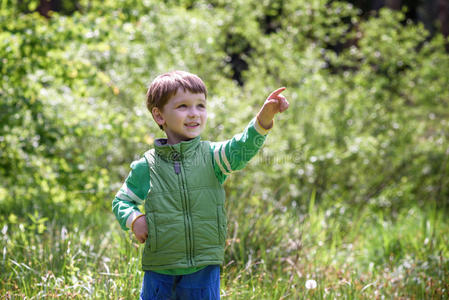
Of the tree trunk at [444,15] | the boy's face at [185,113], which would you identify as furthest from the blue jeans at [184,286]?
the tree trunk at [444,15]

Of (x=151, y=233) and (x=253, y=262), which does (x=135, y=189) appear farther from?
(x=253, y=262)

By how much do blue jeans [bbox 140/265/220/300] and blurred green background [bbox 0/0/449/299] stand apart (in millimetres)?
540

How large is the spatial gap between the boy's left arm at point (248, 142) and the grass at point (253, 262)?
0.95m

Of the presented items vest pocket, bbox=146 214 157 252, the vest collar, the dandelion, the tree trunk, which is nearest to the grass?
the dandelion

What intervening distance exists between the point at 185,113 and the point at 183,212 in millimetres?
447

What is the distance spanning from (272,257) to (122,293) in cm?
126

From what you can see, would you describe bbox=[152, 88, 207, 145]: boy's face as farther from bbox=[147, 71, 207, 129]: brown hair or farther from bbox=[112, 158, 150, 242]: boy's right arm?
bbox=[112, 158, 150, 242]: boy's right arm

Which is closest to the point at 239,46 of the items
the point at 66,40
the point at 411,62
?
the point at 411,62

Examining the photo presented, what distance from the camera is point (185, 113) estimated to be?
2170mm

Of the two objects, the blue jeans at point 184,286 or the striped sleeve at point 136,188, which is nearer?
the blue jeans at point 184,286

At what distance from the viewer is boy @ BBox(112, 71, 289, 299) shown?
2107 mm

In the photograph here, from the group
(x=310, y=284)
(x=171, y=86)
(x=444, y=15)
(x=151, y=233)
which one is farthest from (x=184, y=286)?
(x=444, y=15)

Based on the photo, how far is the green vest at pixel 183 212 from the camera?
211 cm

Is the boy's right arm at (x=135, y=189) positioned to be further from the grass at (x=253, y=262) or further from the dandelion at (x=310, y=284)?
the dandelion at (x=310, y=284)
